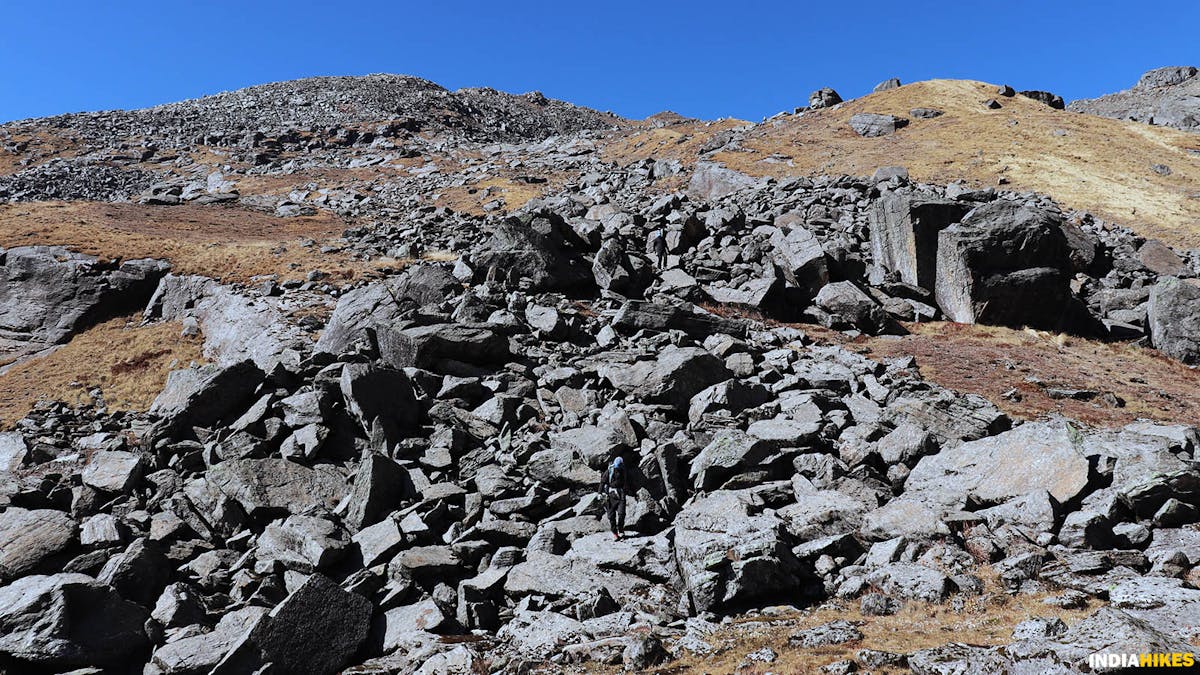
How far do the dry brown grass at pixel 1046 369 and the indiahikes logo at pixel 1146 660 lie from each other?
14931mm

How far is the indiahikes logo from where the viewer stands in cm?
845

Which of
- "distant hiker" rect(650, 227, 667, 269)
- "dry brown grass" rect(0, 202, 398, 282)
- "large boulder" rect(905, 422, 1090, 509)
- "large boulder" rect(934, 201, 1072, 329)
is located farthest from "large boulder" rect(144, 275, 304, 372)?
"large boulder" rect(934, 201, 1072, 329)

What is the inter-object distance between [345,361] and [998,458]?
21.5 m

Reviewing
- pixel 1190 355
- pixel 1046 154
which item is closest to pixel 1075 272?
pixel 1190 355

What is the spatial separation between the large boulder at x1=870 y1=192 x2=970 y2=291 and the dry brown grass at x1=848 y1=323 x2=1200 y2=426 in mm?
3742

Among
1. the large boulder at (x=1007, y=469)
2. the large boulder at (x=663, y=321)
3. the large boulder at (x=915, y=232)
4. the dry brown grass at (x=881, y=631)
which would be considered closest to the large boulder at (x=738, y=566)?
the dry brown grass at (x=881, y=631)

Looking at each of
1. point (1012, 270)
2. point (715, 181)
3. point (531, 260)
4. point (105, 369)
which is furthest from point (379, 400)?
point (715, 181)

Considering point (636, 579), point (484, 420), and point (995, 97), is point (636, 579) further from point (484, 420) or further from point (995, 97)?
point (995, 97)

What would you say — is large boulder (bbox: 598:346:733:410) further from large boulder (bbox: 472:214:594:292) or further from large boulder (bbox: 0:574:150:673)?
large boulder (bbox: 0:574:150:673)

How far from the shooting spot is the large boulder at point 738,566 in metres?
12.9

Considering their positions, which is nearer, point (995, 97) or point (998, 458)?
point (998, 458)

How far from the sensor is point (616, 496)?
16.4 m

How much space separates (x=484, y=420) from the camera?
21.5m

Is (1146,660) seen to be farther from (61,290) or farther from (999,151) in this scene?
(999,151)
